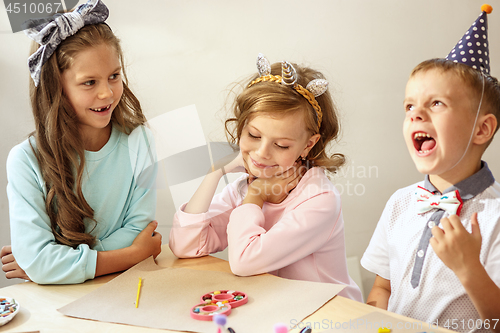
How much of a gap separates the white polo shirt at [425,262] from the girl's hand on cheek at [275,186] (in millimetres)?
269

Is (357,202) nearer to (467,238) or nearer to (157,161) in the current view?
(157,161)

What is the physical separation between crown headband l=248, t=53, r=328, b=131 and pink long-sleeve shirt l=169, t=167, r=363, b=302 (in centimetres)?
19

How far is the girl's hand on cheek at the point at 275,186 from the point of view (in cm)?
121

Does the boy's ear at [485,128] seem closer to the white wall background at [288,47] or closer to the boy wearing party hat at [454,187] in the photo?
the boy wearing party hat at [454,187]

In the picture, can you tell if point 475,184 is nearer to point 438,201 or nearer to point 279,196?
point 438,201

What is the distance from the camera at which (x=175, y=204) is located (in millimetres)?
1252

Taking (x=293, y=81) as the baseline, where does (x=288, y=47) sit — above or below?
above

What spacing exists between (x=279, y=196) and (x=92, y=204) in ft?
1.66

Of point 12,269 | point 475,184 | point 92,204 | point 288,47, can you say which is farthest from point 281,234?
point 288,47

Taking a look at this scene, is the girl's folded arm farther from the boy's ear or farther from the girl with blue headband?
the boy's ear

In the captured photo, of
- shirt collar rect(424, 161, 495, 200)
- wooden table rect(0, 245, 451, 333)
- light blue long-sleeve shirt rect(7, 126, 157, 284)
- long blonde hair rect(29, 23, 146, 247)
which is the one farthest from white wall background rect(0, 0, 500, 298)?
shirt collar rect(424, 161, 495, 200)

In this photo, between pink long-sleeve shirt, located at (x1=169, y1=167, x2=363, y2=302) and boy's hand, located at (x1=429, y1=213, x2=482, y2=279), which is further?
pink long-sleeve shirt, located at (x1=169, y1=167, x2=363, y2=302)

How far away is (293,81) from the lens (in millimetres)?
1124

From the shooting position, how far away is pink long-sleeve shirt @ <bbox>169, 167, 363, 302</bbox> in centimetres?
104
